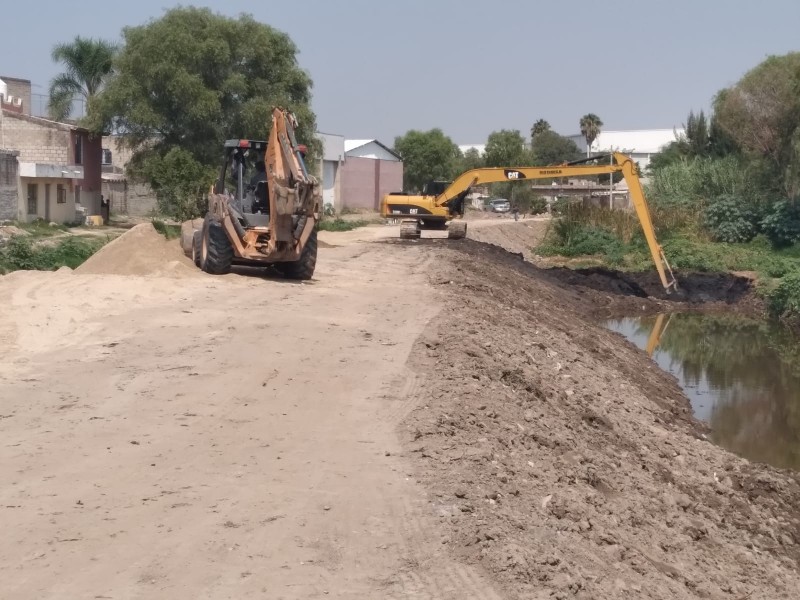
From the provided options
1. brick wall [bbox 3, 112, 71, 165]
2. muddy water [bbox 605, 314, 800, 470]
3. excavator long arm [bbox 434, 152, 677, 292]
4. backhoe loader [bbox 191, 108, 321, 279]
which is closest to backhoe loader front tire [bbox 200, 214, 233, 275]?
backhoe loader [bbox 191, 108, 321, 279]

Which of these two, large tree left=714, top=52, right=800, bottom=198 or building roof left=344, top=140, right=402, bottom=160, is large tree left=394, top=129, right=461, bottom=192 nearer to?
building roof left=344, top=140, right=402, bottom=160

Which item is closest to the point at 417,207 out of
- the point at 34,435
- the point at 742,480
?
the point at 742,480

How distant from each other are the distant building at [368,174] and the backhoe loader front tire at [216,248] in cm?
5135

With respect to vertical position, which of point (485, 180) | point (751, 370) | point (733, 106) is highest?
point (733, 106)

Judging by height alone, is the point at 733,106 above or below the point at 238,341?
above

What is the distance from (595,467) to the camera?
1006 centimetres

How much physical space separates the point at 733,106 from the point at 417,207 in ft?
69.5

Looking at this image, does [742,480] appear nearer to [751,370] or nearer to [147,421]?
[147,421]

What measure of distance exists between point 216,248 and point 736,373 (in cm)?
1080

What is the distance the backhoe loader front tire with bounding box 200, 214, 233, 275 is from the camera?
19625mm

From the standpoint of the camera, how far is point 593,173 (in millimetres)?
30812

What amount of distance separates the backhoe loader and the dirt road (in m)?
3.09

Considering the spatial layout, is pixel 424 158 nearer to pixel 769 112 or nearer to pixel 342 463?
pixel 769 112

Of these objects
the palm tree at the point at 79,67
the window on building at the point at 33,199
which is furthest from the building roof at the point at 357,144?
the window on building at the point at 33,199
